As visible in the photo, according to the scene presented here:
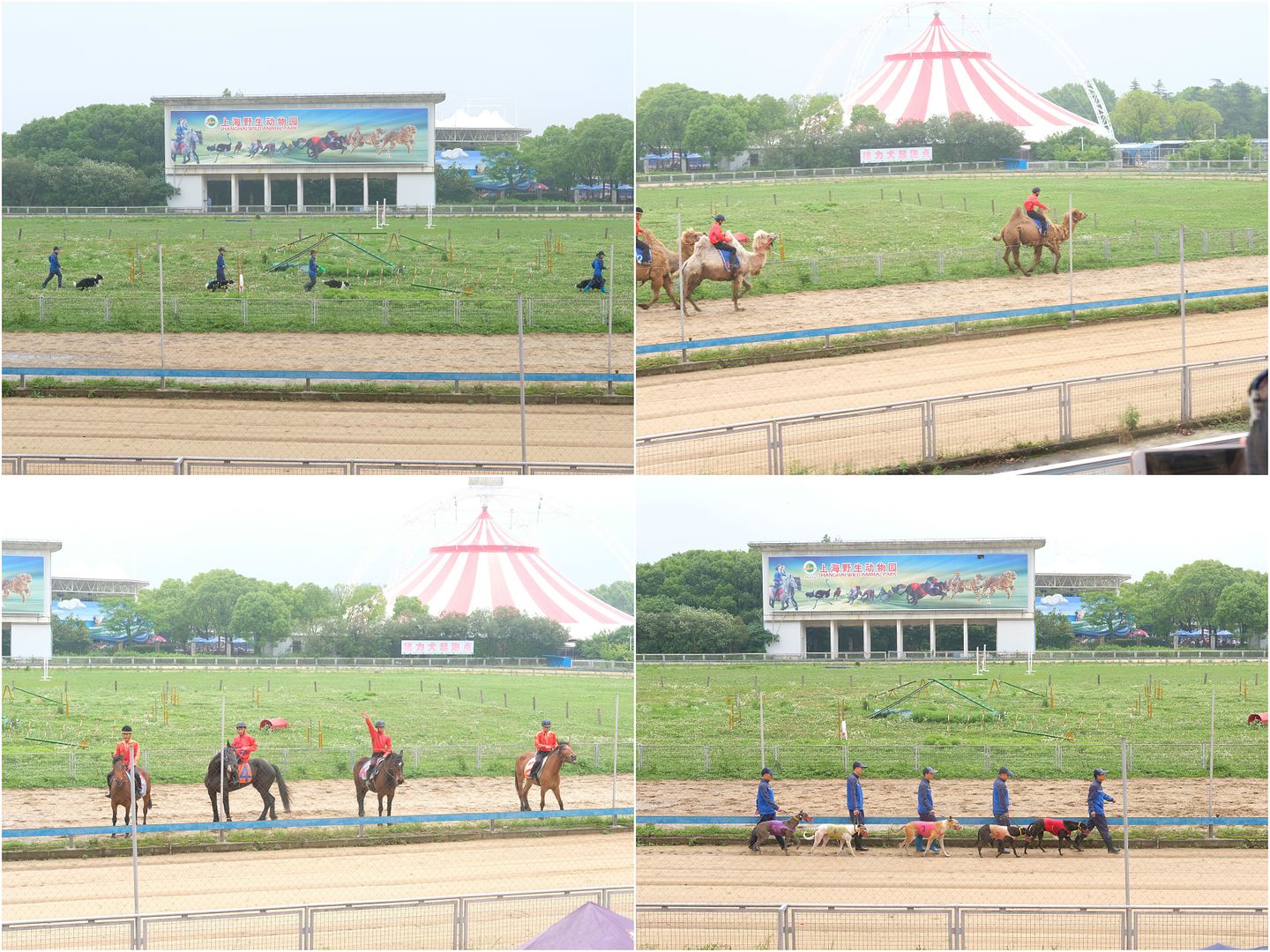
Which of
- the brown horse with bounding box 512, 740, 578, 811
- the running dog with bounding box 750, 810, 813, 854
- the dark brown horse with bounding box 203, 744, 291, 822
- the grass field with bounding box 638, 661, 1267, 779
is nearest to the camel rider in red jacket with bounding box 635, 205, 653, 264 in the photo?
the grass field with bounding box 638, 661, 1267, 779

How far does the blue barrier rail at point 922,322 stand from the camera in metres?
20.6

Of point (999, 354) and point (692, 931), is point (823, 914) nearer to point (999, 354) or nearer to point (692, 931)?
point (692, 931)

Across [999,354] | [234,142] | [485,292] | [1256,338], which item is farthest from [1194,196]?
[234,142]

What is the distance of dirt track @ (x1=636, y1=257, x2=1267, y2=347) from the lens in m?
21.5

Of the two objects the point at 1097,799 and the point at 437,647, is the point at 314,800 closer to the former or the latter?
the point at 437,647

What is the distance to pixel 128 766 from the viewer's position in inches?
698

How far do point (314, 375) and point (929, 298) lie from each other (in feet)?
30.0

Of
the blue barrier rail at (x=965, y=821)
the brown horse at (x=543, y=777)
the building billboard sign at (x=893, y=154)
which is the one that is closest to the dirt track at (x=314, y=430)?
the brown horse at (x=543, y=777)

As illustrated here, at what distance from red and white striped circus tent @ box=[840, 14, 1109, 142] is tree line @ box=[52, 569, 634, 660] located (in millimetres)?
11197

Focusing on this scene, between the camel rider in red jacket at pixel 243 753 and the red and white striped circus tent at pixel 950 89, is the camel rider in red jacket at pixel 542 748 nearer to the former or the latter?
the camel rider in red jacket at pixel 243 753

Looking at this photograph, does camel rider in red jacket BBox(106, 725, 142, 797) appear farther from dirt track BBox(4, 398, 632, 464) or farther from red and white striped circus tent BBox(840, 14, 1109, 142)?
red and white striped circus tent BBox(840, 14, 1109, 142)

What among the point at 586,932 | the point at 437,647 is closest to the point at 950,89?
the point at 437,647

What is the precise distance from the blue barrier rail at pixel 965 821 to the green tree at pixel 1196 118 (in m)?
14.9

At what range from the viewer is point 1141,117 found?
1160 inches
